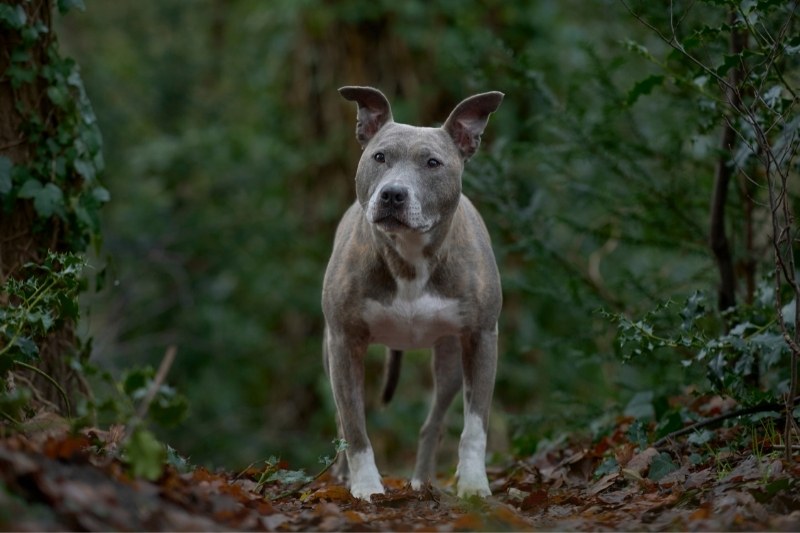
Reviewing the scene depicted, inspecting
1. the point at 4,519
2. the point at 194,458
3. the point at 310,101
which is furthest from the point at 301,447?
the point at 4,519

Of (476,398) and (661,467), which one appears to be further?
(476,398)

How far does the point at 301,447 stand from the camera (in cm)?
1352

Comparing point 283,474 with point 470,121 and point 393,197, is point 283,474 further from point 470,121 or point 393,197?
→ point 470,121

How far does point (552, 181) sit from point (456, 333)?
3345mm

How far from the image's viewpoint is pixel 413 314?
584 cm

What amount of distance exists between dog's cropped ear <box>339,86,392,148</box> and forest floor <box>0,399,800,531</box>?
7.09ft

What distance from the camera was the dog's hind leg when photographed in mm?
6828

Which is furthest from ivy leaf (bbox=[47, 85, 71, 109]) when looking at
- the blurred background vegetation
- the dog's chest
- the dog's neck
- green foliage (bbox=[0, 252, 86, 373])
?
the blurred background vegetation

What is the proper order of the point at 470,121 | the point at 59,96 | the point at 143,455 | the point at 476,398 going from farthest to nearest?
the point at 470,121 < the point at 59,96 < the point at 476,398 < the point at 143,455

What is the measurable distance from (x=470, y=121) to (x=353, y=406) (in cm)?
184

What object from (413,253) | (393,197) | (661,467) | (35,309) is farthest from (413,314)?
(35,309)

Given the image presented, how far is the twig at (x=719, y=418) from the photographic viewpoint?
5.35 metres

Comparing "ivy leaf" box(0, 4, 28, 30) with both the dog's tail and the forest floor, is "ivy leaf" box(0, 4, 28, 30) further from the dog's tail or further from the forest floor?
the dog's tail

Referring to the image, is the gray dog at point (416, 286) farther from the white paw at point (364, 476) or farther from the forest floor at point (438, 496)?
the forest floor at point (438, 496)
